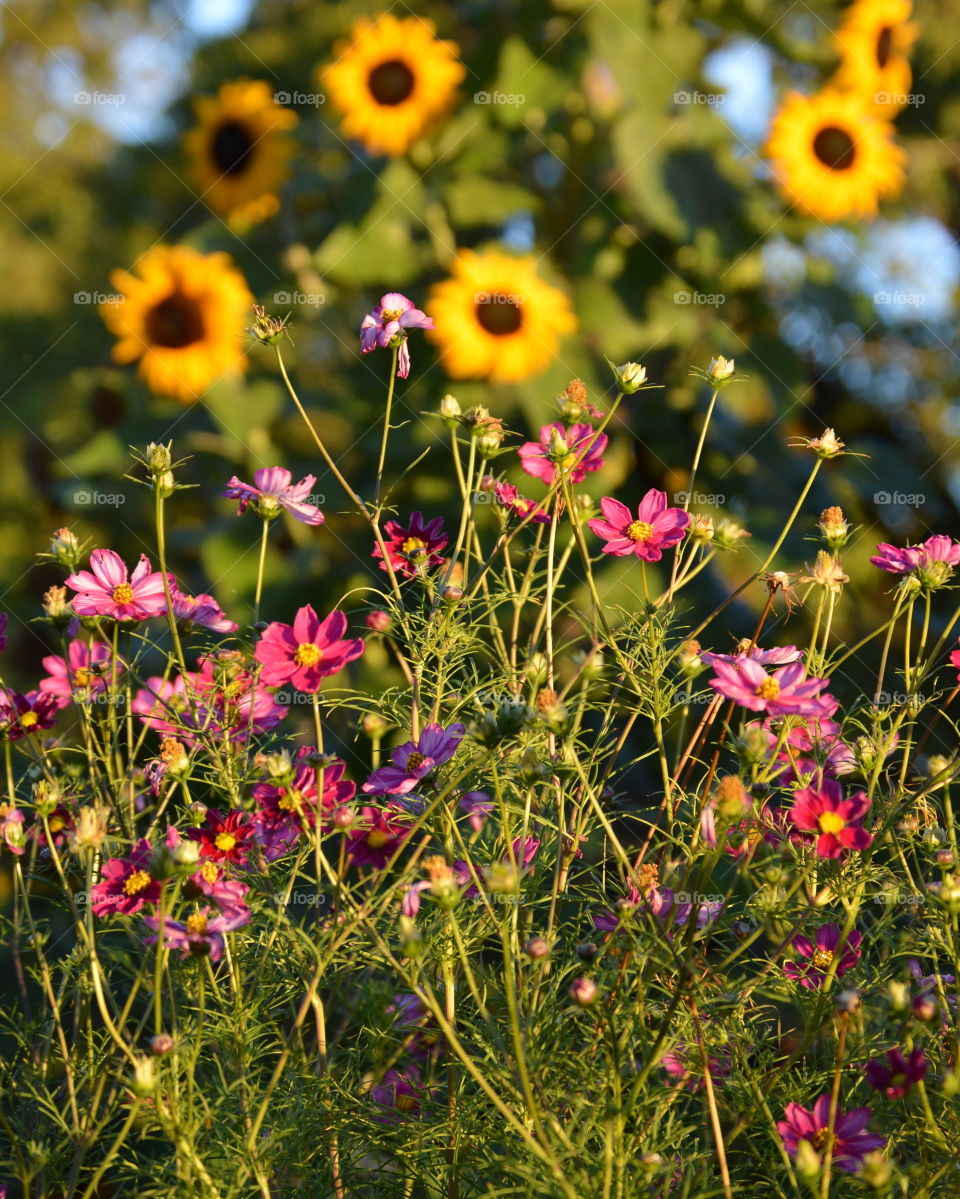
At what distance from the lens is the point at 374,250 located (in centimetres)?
215

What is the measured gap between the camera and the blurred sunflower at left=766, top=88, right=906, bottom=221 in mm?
2355

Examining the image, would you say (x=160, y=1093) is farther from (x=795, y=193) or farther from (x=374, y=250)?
(x=795, y=193)

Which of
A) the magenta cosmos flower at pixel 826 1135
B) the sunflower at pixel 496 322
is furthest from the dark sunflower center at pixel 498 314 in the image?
the magenta cosmos flower at pixel 826 1135

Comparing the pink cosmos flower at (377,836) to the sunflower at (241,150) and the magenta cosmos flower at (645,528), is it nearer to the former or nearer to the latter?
the magenta cosmos flower at (645,528)

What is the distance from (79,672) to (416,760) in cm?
29

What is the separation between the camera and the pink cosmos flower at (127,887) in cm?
71

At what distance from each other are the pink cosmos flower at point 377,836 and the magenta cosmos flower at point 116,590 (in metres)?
0.20

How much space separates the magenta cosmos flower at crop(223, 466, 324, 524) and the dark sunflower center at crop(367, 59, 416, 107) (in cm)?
167

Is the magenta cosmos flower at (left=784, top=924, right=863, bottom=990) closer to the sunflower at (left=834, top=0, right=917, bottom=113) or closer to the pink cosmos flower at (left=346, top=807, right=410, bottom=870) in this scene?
the pink cosmos flower at (left=346, top=807, right=410, bottom=870)

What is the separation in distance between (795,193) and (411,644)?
6.24 ft

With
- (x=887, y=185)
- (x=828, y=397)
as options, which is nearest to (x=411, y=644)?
(x=887, y=185)
